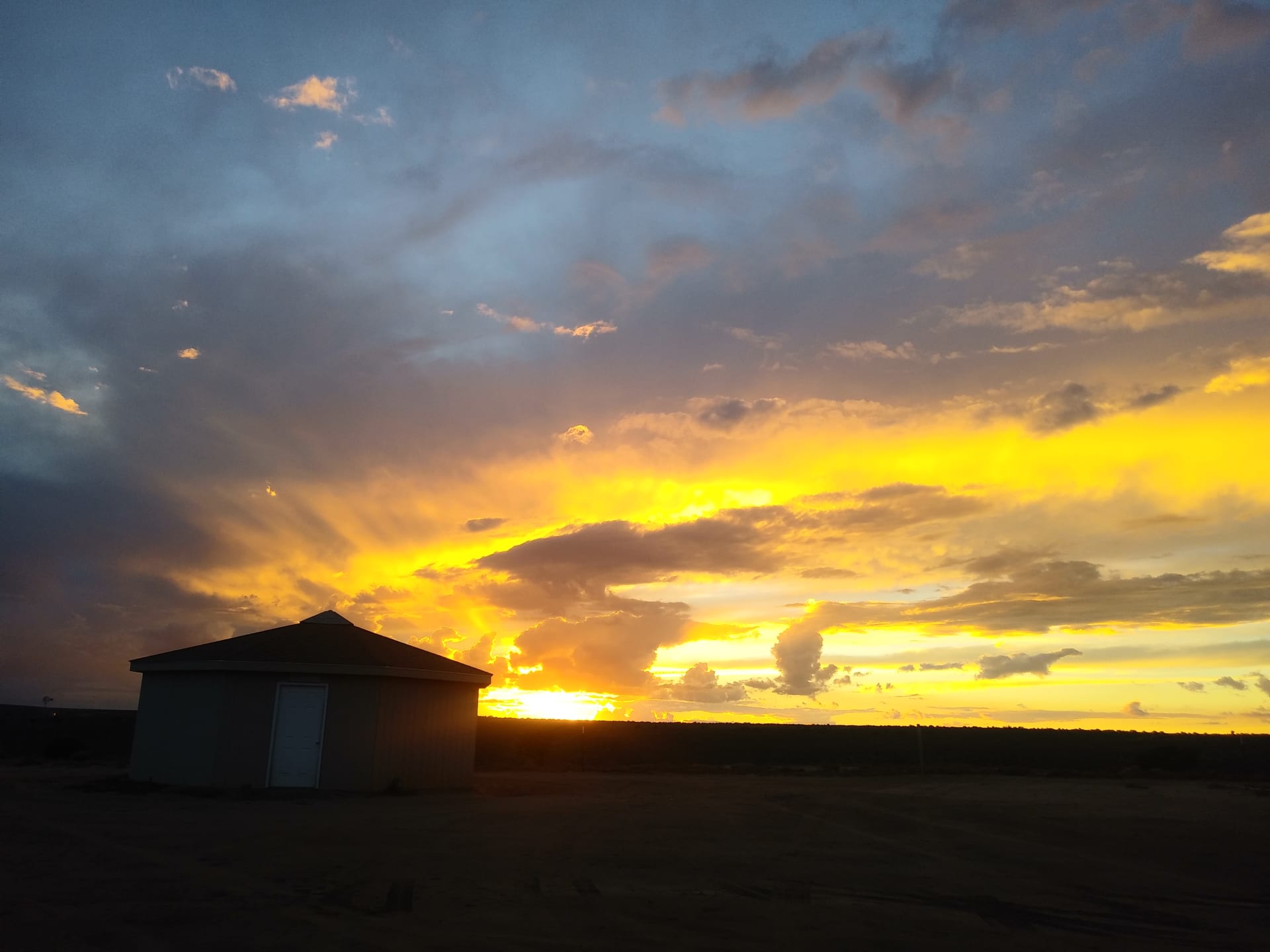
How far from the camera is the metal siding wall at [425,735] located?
21703 mm

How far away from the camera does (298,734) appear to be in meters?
21.2

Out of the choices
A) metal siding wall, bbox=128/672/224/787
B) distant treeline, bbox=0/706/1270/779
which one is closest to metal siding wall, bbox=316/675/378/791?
metal siding wall, bbox=128/672/224/787

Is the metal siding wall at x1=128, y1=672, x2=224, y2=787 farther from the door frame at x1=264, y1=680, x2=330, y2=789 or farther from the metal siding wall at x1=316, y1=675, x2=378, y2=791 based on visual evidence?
the metal siding wall at x1=316, y1=675, x2=378, y2=791

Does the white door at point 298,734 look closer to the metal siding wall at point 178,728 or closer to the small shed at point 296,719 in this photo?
the small shed at point 296,719

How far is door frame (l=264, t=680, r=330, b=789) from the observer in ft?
68.3

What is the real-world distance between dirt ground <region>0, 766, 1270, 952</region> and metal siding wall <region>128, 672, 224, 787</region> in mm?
1278

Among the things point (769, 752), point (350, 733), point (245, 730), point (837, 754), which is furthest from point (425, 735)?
point (769, 752)

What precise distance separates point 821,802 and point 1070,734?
3848 inches

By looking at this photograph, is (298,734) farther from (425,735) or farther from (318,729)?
(425,735)

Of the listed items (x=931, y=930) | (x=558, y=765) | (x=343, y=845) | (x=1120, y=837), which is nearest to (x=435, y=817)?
(x=343, y=845)

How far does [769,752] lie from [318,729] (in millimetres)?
41062

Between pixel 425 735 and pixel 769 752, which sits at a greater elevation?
pixel 425 735

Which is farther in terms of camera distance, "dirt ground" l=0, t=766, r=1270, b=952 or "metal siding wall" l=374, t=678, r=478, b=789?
"metal siding wall" l=374, t=678, r=478, b=789

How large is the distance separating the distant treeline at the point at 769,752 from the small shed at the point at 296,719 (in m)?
12.3
